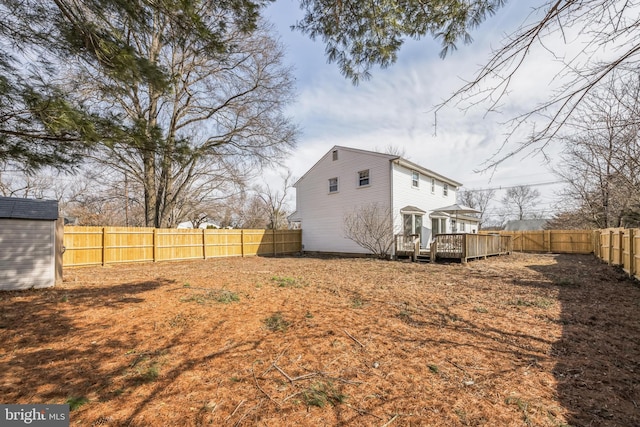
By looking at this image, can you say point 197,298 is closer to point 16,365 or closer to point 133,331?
point 133,331

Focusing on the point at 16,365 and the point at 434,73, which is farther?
the point at 434,73

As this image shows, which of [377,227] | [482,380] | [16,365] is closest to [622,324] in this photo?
[482,380]

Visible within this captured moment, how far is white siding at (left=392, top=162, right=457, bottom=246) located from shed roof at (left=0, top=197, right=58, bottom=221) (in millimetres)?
13016

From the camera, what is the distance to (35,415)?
2.25 meters

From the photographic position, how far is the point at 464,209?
1470cm

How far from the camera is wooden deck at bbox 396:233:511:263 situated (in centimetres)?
1188

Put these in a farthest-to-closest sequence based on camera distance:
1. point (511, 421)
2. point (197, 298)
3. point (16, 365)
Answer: point (197, 298)
point (16, 365)
point (511, 421)

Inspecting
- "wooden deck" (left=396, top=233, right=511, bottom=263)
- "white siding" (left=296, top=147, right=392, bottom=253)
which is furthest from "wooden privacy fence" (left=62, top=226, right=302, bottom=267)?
"wooden deck" (left=396, top=233, right=511, bottom=263)

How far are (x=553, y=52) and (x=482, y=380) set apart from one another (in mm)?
3118

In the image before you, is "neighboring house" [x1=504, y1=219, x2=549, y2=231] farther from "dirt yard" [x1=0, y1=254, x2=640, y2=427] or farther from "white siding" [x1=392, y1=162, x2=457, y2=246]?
"dirt yard" [x1=0, y1=254, x2=640, y2=427]

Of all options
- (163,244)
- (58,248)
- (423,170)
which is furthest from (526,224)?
(58,248)

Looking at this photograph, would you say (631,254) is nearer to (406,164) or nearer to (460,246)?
(460,246)

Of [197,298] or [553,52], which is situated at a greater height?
[553,52]

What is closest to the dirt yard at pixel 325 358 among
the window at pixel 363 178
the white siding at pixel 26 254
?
the white siding at pixel 26 254
